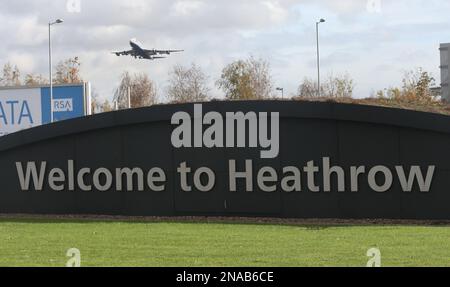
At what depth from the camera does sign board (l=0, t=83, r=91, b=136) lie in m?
43.2

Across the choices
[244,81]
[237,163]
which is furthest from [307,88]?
[237,163]

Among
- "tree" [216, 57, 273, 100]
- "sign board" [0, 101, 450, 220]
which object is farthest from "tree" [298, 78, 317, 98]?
"sign board" [0, 101, 450, 220]

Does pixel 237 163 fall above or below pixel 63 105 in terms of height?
below

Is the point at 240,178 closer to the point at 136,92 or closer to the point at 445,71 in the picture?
the point at 445,71

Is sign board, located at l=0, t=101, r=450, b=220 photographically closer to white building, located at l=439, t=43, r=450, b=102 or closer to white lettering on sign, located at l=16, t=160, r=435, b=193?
white lettering on sign, located at l=16, t=160, r=435, b=193

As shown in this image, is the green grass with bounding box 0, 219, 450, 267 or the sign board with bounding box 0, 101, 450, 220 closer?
the green grass with bounding box 0, 219, 450, 267

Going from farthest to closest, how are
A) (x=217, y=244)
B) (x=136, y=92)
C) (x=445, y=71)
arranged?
(x=136, y=92), (x=445, y=71), (x=217, y=244)

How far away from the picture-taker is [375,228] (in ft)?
57.8

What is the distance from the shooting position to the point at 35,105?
43.5 meters

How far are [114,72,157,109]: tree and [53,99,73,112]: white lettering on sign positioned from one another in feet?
69.2

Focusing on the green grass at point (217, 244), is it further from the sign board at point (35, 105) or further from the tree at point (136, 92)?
the tree at point (136, 92)

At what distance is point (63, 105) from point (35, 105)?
150cm

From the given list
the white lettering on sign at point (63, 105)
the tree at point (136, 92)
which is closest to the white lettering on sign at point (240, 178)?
the white lettering on sign at point (63, 105)
